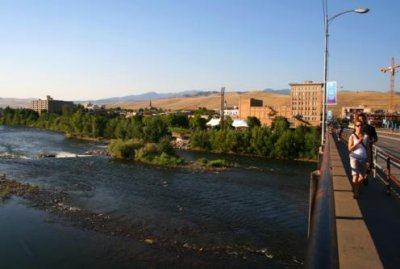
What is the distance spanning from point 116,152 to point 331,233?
4904 cm

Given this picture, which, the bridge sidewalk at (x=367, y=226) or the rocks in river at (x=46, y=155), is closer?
the bridge sidewalk at (x=367, y=226)

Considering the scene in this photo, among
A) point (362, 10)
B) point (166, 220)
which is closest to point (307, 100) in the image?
point (166, 220)

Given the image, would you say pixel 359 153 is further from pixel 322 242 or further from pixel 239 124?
pixel 239 124

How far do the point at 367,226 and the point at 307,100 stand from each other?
4680 inches

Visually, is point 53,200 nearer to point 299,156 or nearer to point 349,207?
point 349,207

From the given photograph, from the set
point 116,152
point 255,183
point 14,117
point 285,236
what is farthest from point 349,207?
point 14,117

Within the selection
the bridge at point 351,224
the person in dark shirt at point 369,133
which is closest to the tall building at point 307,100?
the person in dark shirt at point 369,133

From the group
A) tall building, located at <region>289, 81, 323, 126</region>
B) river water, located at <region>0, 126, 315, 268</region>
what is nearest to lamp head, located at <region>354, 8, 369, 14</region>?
river water, located at <region>0, 126, 315, 268</region>

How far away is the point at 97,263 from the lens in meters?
16.8

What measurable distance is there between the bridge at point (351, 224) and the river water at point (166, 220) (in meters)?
8.42

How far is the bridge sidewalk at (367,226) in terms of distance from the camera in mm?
4324

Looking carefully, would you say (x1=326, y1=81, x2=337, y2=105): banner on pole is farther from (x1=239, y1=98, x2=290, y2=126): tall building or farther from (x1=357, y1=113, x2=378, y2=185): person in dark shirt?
(x1=239, y1=98, x2=290, y2=126): tall building

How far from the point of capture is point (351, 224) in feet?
19.0

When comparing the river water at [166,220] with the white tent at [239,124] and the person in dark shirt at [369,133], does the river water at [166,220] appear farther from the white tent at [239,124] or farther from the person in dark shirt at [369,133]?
the white tent at [239,124]
